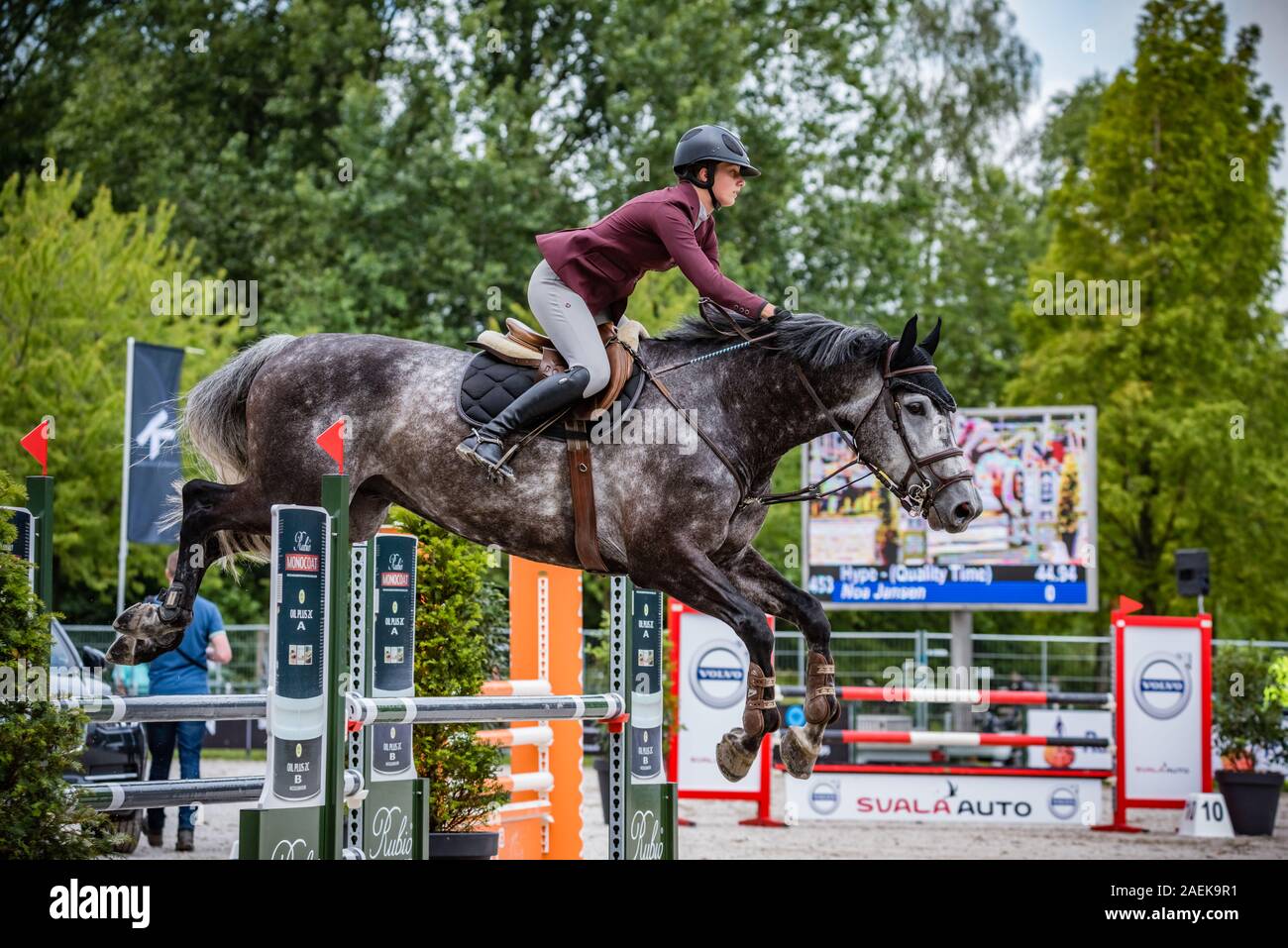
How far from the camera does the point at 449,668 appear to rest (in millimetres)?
7137

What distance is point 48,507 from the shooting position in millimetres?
5344

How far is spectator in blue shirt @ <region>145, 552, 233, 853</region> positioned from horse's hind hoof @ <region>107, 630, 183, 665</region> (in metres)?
4.36

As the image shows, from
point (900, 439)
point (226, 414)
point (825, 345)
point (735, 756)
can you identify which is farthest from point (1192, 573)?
point (226, 414)

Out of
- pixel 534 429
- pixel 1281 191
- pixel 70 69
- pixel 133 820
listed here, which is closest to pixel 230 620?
pixel 70 69

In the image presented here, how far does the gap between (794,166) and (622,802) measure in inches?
750

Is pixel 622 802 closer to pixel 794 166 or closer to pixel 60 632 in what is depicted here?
A: pixel 60 632

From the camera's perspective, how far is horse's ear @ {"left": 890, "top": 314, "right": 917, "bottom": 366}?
509 cm

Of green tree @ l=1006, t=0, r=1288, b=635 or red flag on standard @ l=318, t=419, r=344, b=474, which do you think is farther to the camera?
green tree @ l=1006, t=0, r=1288, b=635

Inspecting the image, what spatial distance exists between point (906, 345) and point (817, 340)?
32 cm

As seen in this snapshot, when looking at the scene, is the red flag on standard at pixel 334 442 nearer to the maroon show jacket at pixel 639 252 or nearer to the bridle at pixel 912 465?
the maroon show jacket at pixel 639 252

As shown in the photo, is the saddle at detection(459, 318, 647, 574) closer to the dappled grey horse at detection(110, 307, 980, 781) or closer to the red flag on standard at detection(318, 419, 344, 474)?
the dappled grey horse at detection(110, 307, 980, 781)

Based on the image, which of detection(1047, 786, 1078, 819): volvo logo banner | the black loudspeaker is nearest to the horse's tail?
detection(1047, 786, 1078, 819): volvo logo banner

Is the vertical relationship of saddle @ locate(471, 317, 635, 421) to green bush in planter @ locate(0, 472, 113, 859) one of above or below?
above

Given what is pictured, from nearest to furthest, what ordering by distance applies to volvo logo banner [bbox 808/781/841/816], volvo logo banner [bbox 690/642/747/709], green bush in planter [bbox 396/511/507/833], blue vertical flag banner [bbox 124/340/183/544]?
green bush in planter [bbox 396/511/507/833]
volvo logo banner [bbox 690/642/747/709]
blue vertical flag banner [bbox 124/340/183/544]
volvo logo banner [bbox 808/781/841/816]
